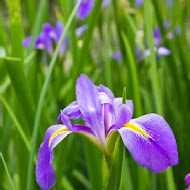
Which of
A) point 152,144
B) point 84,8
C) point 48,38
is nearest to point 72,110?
point 152,144

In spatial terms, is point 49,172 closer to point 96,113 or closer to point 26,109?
point 96,113

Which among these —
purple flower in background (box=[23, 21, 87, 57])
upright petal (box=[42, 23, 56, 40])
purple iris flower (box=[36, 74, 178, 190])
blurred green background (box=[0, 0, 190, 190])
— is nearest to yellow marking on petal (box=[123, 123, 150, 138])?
purple iris flower (box=[36, 74, 178, 190])

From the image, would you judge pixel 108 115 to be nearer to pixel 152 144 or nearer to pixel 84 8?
pixel 152 144

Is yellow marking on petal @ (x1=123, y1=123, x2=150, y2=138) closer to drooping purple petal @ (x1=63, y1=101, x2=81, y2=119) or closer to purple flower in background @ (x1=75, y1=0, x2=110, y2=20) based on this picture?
drooping purple petal @ (x1=63, y1=101, x2=81, y2=119)

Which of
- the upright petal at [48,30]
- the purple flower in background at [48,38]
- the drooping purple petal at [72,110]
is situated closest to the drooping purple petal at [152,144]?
the drooping purple petal at [72,110]

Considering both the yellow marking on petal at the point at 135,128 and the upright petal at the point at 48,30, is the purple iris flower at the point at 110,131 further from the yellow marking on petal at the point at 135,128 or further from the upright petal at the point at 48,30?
the upright petal at the point at 48,30

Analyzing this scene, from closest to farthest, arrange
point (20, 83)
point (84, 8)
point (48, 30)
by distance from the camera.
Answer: point (20, 83), point (84, 8), point (48, 30)

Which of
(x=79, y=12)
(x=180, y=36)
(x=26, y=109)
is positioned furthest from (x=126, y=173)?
(x=180, y=36)
